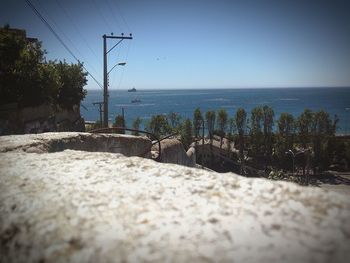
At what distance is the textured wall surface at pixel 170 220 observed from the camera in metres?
1.39

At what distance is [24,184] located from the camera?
90.1 inches

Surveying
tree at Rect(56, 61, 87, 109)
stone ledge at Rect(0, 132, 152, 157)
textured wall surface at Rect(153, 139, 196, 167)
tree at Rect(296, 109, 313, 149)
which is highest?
tree at Rect(56, 61, 87, 109)

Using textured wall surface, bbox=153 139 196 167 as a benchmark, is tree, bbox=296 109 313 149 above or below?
below

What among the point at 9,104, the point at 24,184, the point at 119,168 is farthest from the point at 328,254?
the point at 9,104

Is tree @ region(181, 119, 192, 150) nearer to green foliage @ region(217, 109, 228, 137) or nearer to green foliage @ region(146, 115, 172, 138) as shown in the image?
green foliage @ region(146, 115, 172, 138)

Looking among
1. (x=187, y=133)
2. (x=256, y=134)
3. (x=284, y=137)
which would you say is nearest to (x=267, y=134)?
(x=256, y=134)

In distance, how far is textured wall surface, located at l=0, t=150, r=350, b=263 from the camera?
4.57 feet

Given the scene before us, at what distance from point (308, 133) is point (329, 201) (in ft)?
226

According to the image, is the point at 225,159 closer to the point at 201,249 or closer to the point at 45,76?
the point at 45,76

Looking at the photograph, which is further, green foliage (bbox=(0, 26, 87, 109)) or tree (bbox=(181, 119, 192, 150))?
tree (bbox=(181, 119, 192, 150))

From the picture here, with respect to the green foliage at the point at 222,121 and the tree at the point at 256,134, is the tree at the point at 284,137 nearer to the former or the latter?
the tree at the point at 256,134

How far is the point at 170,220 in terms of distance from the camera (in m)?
1.66

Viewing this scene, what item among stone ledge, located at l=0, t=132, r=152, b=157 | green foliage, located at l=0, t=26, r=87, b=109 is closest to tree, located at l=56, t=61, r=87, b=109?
green foliage, located at l=0, t=26, r=87, b=109

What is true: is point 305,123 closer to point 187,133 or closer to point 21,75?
point 187,133
